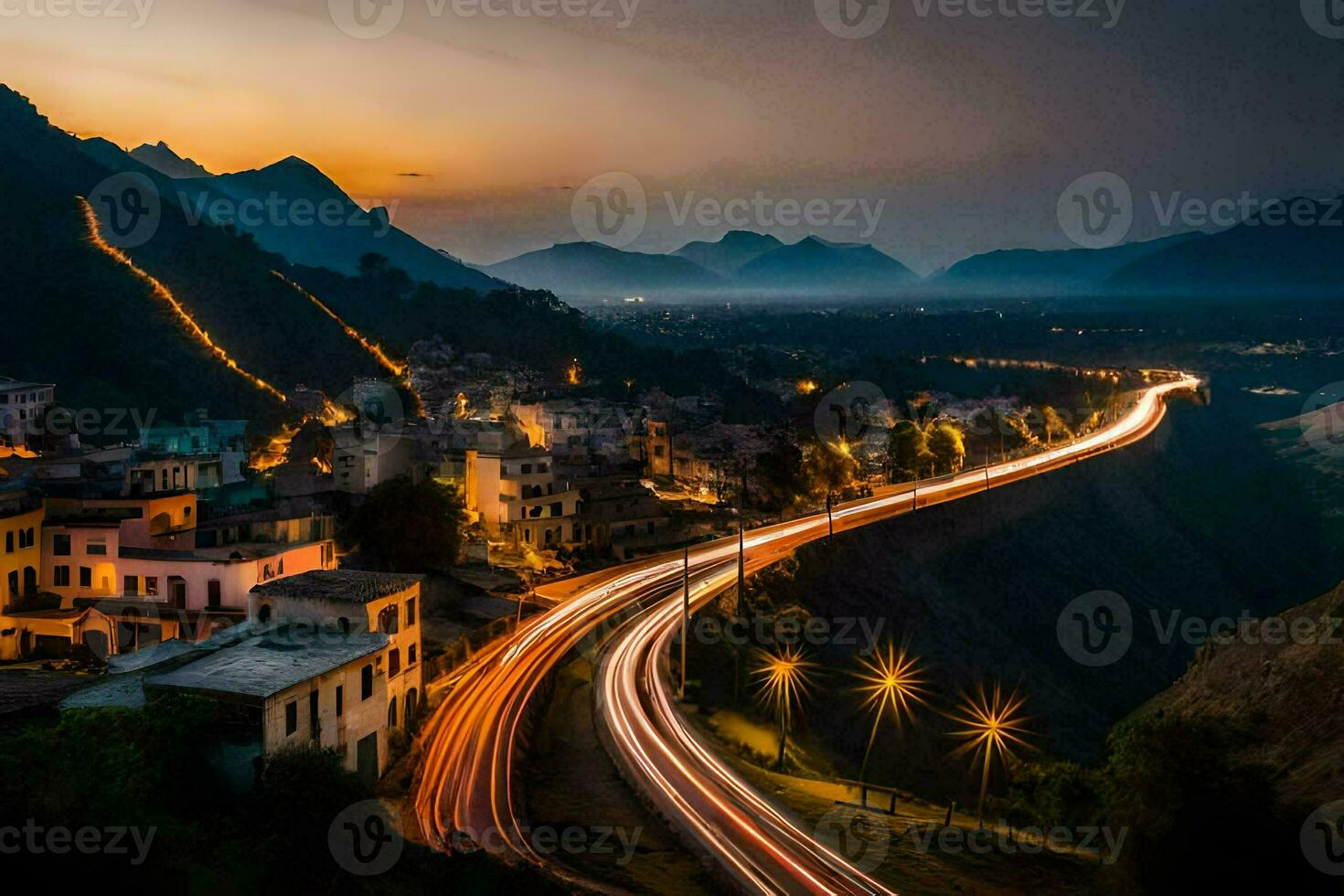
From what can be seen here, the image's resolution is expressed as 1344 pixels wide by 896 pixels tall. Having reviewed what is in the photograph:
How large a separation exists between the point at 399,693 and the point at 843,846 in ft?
33.4

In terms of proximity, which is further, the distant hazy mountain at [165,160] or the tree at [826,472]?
the distant hazy mountain at [165,160]

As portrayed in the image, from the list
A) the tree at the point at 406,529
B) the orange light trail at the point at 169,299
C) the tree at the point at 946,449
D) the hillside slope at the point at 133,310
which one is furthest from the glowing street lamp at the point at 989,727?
the orange light trail at the point at 169,299

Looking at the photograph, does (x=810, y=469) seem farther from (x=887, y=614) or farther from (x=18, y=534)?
(x=18, y=534)

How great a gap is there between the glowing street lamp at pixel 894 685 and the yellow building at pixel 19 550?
21580 millimetres

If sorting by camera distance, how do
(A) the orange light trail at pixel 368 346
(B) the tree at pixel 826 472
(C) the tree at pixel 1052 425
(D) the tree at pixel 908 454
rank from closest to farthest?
(B) the tree at pixel 826 472 < (D) the tree at pixel 908 454 < (A) the orange light trail at pixel 368 346 < (C) the tree at pixel 1052 425

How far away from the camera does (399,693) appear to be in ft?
79.2

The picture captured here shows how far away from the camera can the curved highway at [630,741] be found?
1889cm

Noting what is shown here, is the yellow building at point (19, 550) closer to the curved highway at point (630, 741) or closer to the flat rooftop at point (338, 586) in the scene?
the flat rooftop at point (338, 586)

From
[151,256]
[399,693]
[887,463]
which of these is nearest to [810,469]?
[887,463]

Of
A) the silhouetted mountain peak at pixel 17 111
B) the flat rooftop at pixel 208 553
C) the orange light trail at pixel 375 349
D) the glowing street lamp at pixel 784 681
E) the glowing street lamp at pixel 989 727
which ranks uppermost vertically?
the silhouetted mountain peak at pixel 17 111

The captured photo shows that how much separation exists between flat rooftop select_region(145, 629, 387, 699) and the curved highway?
3.01 meters

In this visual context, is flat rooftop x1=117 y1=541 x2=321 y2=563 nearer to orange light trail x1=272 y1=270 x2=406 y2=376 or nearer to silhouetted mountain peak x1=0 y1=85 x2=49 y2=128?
orange light trail x1=272 y1=270 x2=406 y2=376

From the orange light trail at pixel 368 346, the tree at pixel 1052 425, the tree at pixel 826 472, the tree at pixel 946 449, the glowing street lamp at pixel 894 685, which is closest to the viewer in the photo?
the glowing street lamp at pixel 894 685

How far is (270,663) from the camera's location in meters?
20.4
